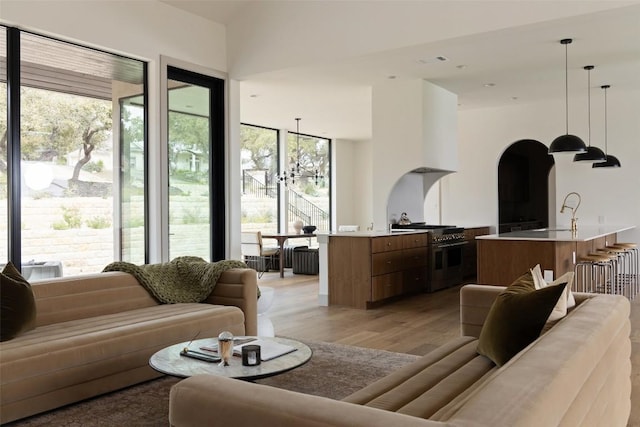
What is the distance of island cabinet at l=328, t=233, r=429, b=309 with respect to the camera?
19.9 ft

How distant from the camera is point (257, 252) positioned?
864cm

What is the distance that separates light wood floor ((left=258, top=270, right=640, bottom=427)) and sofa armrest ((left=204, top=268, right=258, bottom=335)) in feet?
2.29

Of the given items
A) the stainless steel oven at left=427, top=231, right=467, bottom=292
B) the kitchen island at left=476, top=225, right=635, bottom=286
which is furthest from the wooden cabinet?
the kitchen island at left=476, top=225, right=635, bottom=286

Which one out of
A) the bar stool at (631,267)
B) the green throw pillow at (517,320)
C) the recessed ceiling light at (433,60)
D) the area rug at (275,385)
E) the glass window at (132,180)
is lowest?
the area rug at (275,385)

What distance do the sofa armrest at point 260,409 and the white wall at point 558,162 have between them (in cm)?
810

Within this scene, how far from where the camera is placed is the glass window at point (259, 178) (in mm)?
10531

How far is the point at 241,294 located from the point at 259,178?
674 cm

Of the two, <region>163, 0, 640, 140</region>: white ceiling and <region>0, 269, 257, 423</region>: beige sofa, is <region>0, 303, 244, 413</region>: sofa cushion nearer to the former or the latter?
<region>0, 269, 257, 423</region>: beige sofa

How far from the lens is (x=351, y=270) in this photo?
6.19 meters

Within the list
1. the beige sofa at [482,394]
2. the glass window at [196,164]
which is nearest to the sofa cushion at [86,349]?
the beige sofa at [482,394]

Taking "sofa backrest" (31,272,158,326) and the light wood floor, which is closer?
"sofa backrest" (31,272,158,326)

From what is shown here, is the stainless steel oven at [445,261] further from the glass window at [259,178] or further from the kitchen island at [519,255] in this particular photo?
the glass window at [259,178]

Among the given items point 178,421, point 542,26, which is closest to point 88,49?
point 542,26

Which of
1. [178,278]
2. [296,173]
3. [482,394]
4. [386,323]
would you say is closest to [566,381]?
[482,394]
